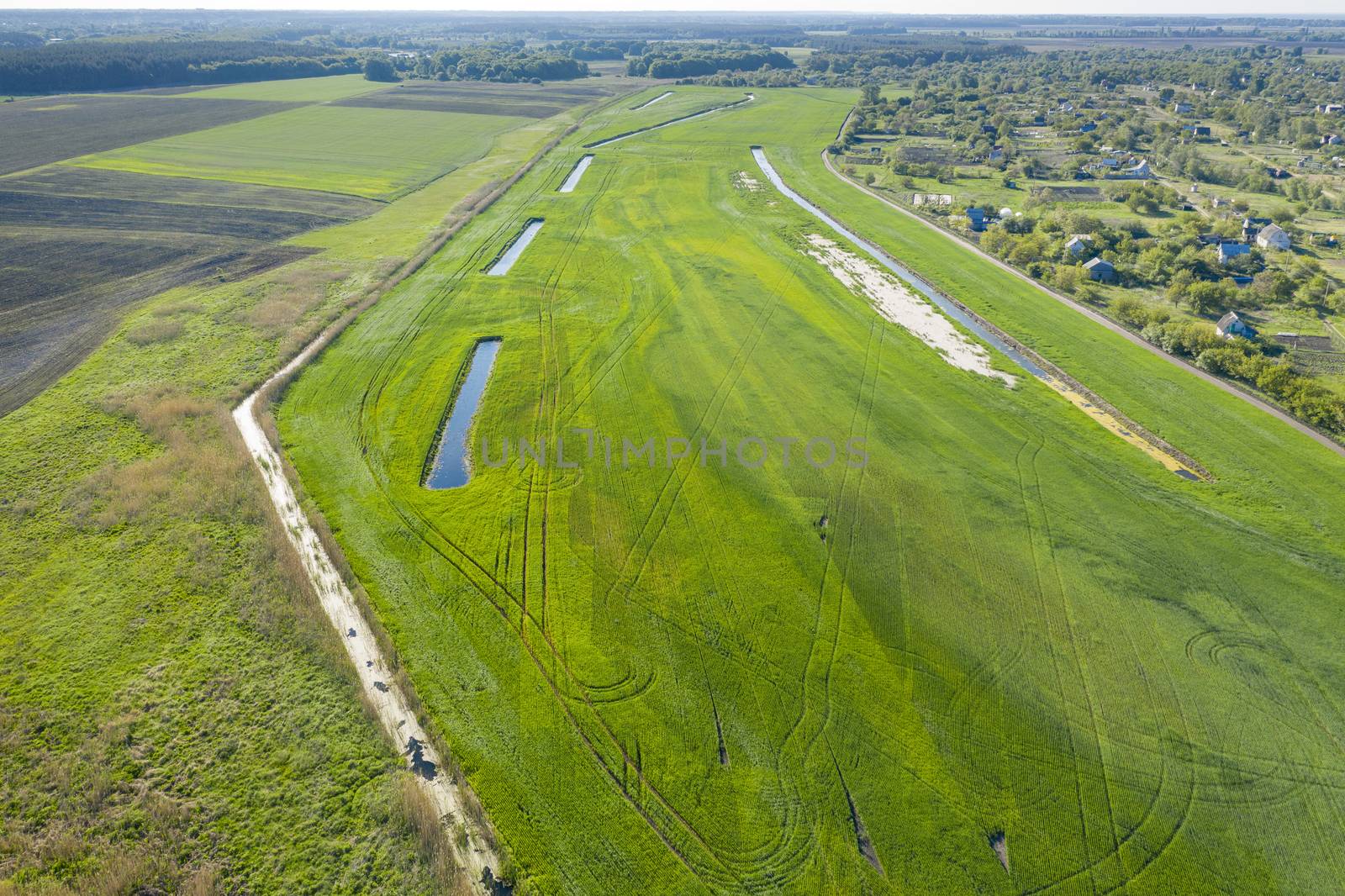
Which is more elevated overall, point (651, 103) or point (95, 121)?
point (95, 121)

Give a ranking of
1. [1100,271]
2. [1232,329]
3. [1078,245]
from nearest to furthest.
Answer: [1232,329], [1100,271], [1078,245]

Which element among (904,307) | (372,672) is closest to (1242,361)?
(904,307)

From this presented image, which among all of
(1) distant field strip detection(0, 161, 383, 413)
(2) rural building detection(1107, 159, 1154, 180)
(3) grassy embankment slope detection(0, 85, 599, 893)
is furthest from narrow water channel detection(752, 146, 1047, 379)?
(1) distant field strip detection(0, 161, 383, 413)

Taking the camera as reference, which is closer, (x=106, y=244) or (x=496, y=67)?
(x=106, y=244)

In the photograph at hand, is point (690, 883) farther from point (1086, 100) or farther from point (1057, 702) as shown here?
point (1086, 100)

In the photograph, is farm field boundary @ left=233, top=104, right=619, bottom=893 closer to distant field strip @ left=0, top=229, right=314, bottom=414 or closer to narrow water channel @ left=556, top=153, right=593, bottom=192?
distant field strip @ left=0, top=229, right=314, bottom=414

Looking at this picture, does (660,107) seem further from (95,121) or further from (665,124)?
(95,121)
